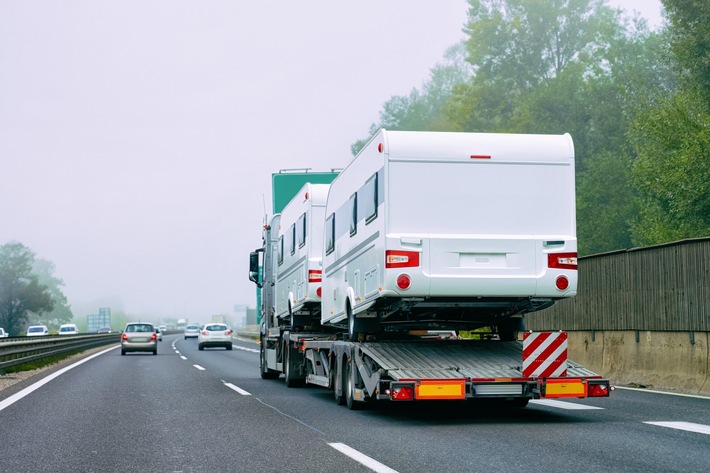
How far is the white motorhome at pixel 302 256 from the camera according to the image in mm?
17406

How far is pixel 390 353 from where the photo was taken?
12.3 meters

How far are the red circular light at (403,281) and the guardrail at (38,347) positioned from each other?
13659 millimetres

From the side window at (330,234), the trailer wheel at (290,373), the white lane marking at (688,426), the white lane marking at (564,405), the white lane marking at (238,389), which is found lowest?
the white lane marking at (238,389)

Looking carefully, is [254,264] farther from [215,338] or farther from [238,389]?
[215,338]

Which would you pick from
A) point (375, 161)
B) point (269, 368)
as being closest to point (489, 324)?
point (375, 161)

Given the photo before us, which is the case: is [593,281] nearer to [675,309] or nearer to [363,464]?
[675,309]

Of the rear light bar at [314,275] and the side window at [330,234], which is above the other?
the side window at [330,234]

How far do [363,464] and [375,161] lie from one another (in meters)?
5.15

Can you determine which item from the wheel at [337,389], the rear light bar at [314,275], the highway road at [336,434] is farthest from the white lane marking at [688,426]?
the rear light bar at [314,275]

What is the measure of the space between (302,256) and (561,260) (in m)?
7.04

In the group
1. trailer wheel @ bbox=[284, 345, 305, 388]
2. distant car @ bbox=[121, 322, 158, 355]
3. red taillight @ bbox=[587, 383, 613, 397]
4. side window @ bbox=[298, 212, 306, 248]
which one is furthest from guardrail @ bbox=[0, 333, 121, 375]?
red taillight @ bbox=[587, 383, 613, 397]

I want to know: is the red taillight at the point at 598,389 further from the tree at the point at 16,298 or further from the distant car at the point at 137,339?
the tree at the point at 16,298

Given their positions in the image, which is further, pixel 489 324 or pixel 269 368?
pixel 269 368

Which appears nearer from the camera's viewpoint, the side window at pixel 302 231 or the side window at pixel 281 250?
the side window at pixel 302 231
